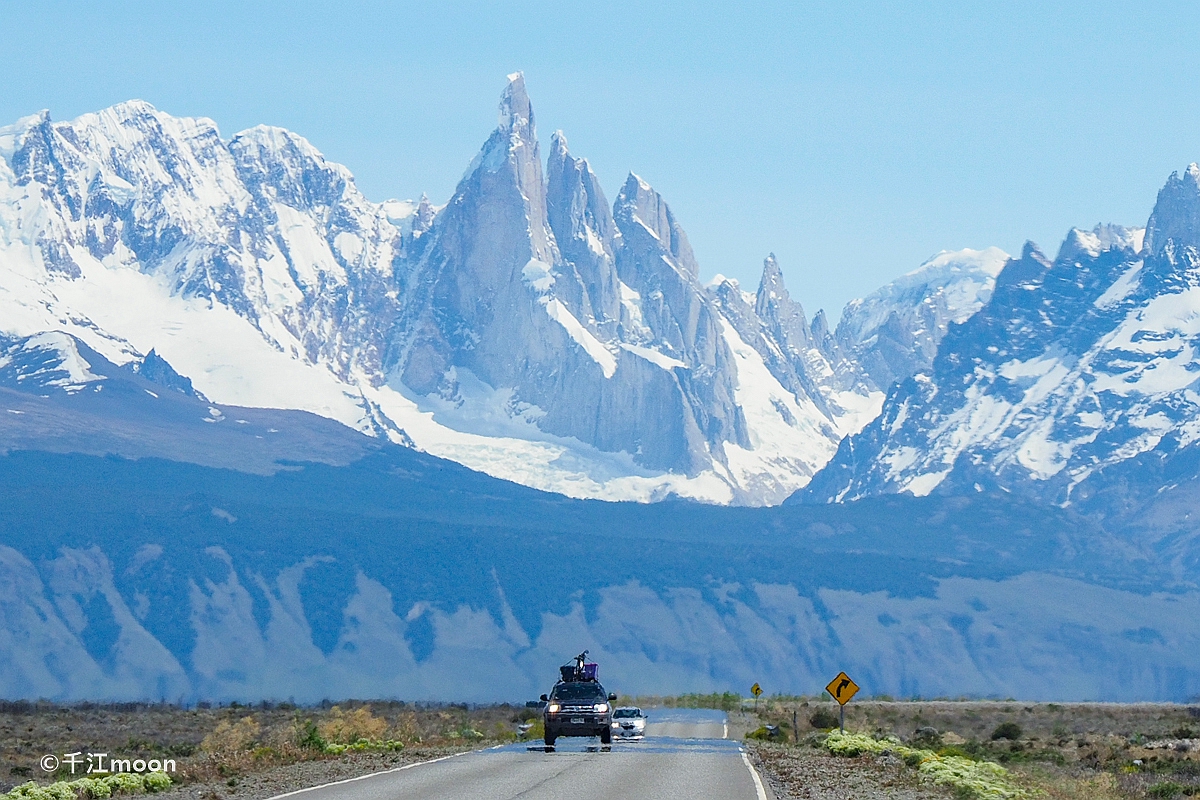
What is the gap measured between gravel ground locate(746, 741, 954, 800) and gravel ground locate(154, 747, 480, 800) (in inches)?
460

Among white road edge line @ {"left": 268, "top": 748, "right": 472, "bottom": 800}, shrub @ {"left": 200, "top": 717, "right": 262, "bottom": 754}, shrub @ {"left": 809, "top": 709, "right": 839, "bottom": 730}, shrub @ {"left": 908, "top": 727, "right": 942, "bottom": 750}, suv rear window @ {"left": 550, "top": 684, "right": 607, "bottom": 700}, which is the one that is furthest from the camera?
shrub @ {"left": 809, "top": 709, "right": 839, "bottom": 730}

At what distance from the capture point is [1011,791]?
51.2 meters

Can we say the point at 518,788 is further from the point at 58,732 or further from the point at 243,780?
the point at 58,732

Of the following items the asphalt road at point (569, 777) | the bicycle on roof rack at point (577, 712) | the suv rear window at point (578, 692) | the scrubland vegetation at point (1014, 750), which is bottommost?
the scrubland vegetation at point (1014, 750)

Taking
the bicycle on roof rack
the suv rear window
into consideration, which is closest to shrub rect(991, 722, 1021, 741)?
the suv rear window

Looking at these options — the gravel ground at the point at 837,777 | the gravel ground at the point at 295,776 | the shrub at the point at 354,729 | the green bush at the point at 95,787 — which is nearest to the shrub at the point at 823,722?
the shrub at the point at 354,729

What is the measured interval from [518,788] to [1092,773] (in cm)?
2999

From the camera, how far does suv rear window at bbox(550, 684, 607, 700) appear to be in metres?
71.2

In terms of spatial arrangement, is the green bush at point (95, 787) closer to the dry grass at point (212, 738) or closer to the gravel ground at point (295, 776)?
the gravel ground at point (295, 776)

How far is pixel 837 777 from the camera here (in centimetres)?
5891

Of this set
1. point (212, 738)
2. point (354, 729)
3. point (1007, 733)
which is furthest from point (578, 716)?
point (1007, 733)

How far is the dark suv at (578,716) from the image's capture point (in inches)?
2744

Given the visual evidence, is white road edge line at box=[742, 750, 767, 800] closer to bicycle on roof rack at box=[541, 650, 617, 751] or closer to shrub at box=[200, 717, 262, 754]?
bicycle on roof rack at box=[541, 650, 617, 751]

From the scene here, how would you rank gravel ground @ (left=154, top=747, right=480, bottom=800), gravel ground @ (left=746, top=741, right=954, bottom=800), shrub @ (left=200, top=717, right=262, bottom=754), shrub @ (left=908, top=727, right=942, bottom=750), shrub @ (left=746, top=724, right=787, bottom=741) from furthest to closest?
shrub @ (left=746, top=724, right=787, bottom=741) → shrub @ (left=908, top=727, right=942, bottom=750) → shrub @ (left=200, top=717, right=262, bottom=754) → gravel ground @ (left=746, top=741, right=954, bottom=800) → gravel ground @ (left=154, top=747, right=480, bottom=800)
